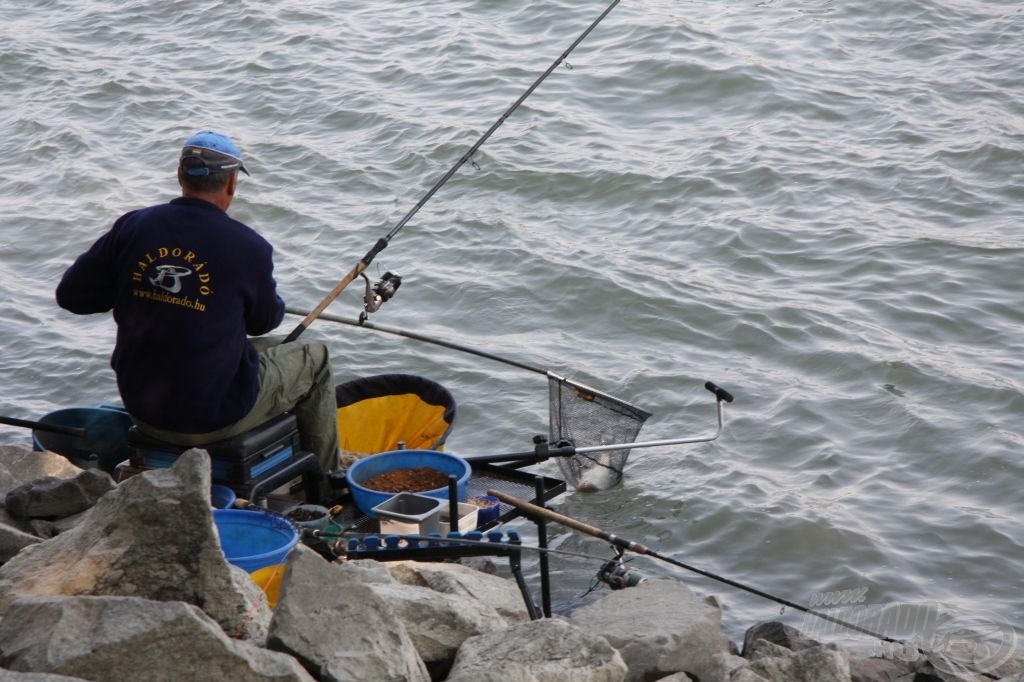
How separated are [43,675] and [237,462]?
1.98 metres

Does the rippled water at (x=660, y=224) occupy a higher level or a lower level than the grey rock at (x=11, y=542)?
lower

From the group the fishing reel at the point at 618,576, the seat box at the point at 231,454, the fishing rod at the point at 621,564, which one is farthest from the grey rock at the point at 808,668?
the seat box at the point at 231,454

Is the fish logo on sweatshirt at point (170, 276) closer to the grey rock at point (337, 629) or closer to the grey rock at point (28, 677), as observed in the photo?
the grey rock at point (337, 629)

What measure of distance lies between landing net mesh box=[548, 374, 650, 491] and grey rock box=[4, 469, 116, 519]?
188 cm

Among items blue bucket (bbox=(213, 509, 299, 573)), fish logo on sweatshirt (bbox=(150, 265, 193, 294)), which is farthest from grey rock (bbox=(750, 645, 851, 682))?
fish logo on sweatshirt (bbox=(150, 265, 193, 294))

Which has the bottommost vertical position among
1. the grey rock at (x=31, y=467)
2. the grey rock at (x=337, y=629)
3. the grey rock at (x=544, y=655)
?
the grey rock at (x=31, y=467)

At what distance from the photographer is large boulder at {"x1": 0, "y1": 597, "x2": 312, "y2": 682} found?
2777 millimetres

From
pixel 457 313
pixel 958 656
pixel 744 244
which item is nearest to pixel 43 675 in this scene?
pixel 958 656

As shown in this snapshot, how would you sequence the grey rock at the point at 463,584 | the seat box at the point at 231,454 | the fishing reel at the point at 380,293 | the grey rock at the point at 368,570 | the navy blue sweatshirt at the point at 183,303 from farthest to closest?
the fishing reel at the point at 380,293 → the seat box at the point at 231,454 → the navy blue sweatshirt at the point at 183,303 → the grey rock at the point at 463,584 → the grey rock at the point at 368,570

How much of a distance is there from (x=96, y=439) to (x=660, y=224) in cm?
474

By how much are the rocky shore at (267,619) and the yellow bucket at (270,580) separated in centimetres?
29

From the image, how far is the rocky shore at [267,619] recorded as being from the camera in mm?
2842

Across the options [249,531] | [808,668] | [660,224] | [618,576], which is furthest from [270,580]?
[660,224]

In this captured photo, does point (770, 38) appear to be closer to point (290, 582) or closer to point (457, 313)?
point (457, 313)
